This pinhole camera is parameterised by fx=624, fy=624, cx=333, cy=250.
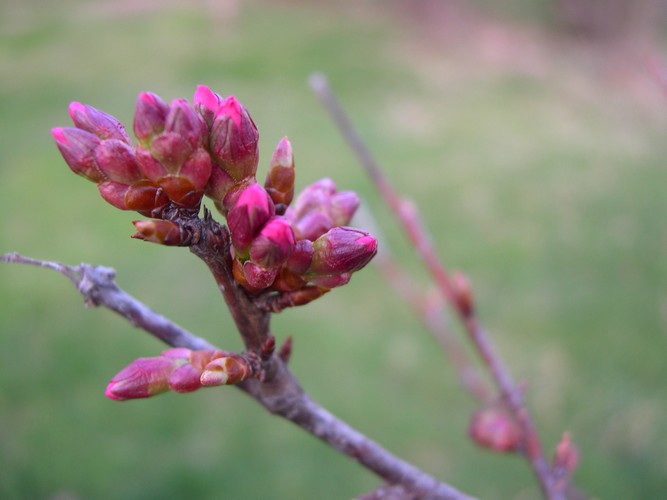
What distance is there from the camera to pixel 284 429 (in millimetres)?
2572

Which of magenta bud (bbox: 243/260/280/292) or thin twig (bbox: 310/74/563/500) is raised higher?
magenta bud (bbox: 243/260/280/292)

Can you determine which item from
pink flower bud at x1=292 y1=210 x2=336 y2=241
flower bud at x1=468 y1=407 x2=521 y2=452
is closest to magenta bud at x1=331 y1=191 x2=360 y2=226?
pink flower bud at x1=292 y1=210 x2=336 y2=241

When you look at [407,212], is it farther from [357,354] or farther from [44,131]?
[44,131]

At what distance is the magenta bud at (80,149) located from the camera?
0.48m

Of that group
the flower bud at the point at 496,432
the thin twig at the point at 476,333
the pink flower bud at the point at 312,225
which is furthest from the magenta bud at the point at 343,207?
the flower bud at the point at 496,432

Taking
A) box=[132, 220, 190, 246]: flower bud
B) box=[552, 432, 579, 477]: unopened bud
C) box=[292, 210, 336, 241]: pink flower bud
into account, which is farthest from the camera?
box=[552, 432, 579, 477]: unopened bud

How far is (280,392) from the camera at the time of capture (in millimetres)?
520

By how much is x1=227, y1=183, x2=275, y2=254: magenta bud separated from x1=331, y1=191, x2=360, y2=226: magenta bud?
0.13 m

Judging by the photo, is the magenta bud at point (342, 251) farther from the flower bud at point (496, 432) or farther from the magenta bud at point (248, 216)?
the flower bud at point (496, 432)

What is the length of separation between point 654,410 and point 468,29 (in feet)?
17.6

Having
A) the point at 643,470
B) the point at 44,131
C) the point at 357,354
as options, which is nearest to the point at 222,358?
the point at 643,470

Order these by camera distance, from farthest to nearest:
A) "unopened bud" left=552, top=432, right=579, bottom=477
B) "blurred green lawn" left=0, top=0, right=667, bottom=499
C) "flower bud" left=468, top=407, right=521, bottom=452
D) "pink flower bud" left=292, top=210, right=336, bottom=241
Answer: "blurred green lawn" left=0, top=0, right=667, bottom=499 < "flower bud" left=468, top=407, right=521, bottom=452 < "unopened bud" left=552, top=432, right=579, bottom=477 < "pink flower bud" left=292, top=210, right=336, bottom=241

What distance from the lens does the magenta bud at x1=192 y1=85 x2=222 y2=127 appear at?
1.60 feet

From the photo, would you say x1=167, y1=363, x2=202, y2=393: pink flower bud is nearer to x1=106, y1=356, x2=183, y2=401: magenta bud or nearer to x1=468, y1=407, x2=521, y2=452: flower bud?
x1=106, y1=356, x2=183, y2=401: magenta bud
